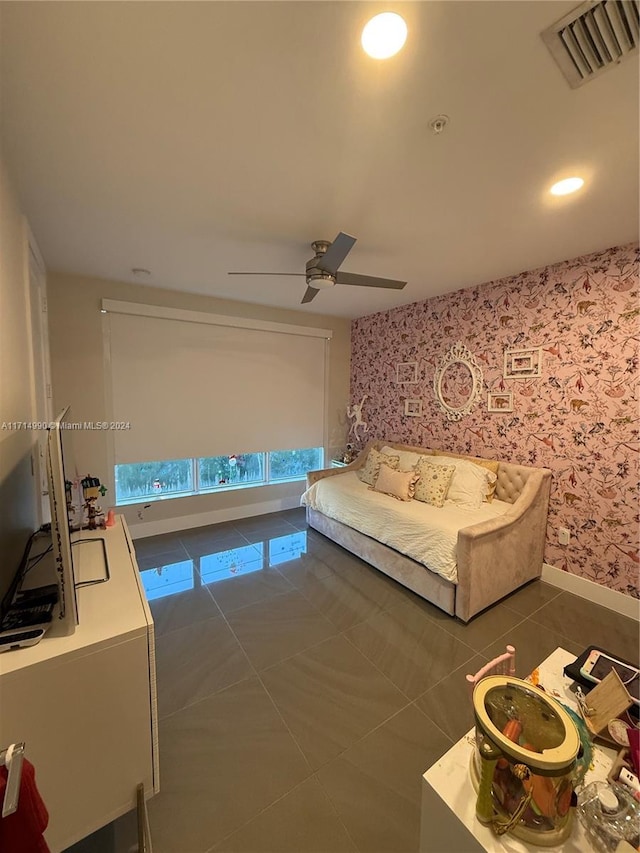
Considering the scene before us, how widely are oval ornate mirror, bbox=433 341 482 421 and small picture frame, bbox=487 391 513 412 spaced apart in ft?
0.45

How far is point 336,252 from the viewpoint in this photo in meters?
1.98

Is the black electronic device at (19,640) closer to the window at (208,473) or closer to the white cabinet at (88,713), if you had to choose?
the white cabinet at (88,713)

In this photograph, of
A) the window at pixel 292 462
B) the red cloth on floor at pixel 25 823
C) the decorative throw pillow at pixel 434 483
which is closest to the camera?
the red cloth on floor at pixel 25 823

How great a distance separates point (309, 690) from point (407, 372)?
3.21m

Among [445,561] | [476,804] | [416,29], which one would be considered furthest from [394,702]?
[416,29]

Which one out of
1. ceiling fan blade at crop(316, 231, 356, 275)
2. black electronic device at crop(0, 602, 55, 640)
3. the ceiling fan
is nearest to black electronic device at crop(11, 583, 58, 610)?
black electronic device at crop(0, 602, 55, 640)

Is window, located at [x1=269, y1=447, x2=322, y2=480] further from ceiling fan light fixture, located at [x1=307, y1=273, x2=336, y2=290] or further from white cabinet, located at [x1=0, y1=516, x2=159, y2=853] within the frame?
white cabinet, located at [x1=0, y1=516, x2=159, y2=853]

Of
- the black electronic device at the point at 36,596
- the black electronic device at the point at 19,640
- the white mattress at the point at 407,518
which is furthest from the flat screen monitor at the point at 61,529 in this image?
the white mattress at the point at 407,518

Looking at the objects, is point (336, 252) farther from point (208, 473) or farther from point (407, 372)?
point (208, 473)

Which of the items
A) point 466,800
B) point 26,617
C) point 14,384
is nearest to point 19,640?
point 26,617

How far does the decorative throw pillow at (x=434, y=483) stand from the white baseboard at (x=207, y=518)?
1972 millimetres

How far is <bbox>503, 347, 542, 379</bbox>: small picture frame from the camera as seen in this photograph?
9.30 ft

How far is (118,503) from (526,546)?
380 centimetres

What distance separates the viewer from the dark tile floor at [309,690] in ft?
4.05
